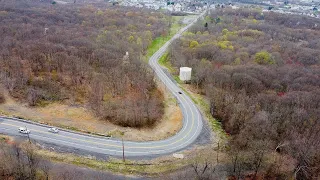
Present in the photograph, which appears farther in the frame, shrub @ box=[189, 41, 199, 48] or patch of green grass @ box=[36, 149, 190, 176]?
shrub @ box=[189, 41, 199, 48]

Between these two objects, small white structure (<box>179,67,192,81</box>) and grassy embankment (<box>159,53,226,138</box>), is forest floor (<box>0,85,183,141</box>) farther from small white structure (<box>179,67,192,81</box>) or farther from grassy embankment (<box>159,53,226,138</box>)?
small white structure (<box>179,67,192,81</box>)

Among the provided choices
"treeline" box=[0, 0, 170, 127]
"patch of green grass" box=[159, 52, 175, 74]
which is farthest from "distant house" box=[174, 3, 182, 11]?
"patch of green grass" box=[159, 52, 175, 74]

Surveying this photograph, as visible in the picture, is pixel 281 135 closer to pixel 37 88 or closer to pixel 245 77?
pixel 245 77

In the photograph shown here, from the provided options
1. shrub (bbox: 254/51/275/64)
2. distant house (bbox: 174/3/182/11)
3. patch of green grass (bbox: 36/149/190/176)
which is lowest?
patch of green grass (bbox: 36/149/190/176)

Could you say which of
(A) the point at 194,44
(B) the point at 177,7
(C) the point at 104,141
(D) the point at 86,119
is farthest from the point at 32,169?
(B) the point at 177,7

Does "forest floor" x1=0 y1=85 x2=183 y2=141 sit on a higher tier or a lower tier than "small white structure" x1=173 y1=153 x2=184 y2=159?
higher

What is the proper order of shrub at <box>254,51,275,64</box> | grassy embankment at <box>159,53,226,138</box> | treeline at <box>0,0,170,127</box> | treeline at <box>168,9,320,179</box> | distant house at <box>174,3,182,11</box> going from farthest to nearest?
distant house at <box>174,3,182,11</box>, shrub at <box>254,51,275,64</box>, treeline at <box>0,0,170,127</box>, grassy embankment at <box>159,53,226,138</box>, treeline at <box>168,9,320,179</box>
